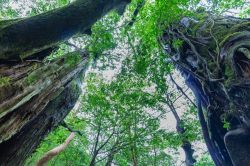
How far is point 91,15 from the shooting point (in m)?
5.33

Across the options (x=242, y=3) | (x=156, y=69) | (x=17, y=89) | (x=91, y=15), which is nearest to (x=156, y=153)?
(x=156, y=69)

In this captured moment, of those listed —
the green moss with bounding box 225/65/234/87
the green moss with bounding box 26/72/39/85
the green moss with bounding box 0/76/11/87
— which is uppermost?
the green moss with bounding box 225/65/234/87

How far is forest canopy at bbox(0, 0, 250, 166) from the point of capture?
4.27m

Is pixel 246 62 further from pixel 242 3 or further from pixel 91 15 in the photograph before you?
pixel 242 3

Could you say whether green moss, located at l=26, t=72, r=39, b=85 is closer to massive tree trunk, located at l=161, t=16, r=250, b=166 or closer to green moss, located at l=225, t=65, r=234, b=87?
massive tree trunk, located at l=161, t=16, r=250, b=166

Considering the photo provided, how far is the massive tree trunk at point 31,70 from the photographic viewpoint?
152 inches

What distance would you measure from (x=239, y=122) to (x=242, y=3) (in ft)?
18.9

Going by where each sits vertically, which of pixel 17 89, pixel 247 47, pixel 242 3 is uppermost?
pixel 242 3

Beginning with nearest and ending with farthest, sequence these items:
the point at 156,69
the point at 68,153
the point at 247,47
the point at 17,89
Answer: the point at 17,89, the point at 247,47, the point at 156,69, the point at 68,153

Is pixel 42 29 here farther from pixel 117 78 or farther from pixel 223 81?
pixel 117 78

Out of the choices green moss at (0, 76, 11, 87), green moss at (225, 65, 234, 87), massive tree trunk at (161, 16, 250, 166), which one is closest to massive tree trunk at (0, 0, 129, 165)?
green moss at (0, 76, 11, 87)

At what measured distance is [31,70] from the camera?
15.2 ft

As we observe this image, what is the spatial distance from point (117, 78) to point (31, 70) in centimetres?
579

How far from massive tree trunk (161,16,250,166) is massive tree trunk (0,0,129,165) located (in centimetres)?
256
